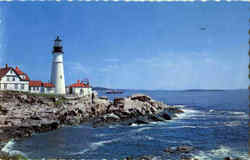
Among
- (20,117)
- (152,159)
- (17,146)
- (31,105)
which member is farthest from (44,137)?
(152,159)

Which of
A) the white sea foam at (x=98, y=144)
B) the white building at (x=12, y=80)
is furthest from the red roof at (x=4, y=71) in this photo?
the white sea foam at (x=98, y=144)

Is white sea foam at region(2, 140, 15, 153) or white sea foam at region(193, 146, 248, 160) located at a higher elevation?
white sea foam at region(2, 140, 15, 153)

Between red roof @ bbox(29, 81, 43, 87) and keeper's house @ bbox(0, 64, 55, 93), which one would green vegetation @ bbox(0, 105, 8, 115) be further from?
red roof @ bbox(29, 81, 43, 87)

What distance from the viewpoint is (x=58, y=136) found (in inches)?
880

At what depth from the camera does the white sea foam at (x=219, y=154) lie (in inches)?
611

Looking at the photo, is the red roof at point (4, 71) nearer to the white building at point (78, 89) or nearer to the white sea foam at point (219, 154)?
the white building at point (78, 89)

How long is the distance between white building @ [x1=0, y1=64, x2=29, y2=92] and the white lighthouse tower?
4.82 metres

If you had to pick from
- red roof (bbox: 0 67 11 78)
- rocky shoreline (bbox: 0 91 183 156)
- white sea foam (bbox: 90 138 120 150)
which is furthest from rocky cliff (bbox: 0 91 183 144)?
white sea foam (bbox: 90 138 120 150)

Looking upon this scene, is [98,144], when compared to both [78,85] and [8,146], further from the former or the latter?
[78,85]

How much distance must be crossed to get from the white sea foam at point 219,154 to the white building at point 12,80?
1200 inches

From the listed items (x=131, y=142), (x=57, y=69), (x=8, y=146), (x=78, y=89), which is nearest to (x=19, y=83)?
(x=57, y=69)

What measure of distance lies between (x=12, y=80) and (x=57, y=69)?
7.85 m

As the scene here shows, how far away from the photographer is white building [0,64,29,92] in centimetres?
3378

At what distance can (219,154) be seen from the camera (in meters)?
16.3
